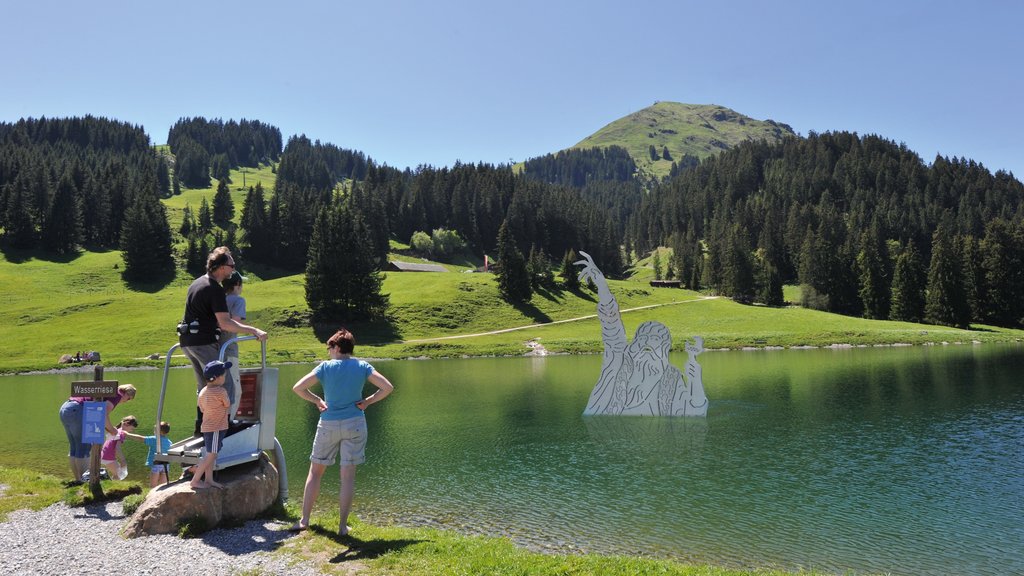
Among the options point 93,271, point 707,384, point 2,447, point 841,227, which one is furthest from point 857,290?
point 93,271

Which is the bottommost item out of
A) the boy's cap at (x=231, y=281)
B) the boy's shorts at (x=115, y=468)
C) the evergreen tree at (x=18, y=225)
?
the boy's shorts at (x=115, y=468)

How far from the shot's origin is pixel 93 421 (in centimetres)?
1346

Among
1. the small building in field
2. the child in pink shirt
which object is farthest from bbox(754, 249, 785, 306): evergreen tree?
the child in pink shirt

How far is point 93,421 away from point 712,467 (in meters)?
16.6

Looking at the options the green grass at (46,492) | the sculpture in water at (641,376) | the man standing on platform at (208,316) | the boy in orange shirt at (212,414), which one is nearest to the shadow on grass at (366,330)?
the sculpture in water at (641,376)

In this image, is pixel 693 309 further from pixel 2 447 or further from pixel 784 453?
pixel 2 447

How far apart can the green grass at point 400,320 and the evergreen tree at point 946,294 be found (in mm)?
3369

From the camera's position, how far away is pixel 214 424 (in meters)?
10.8

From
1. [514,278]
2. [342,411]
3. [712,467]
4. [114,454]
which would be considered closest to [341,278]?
[514,278]

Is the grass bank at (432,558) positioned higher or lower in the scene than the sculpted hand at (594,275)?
lower

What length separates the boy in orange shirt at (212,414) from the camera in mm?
10672

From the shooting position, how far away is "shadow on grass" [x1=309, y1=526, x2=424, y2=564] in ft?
31.7

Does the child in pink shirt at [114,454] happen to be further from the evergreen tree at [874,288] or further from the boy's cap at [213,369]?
the evergreen tree at [874,288]

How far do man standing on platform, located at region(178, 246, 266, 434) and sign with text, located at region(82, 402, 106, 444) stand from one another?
3.78m
